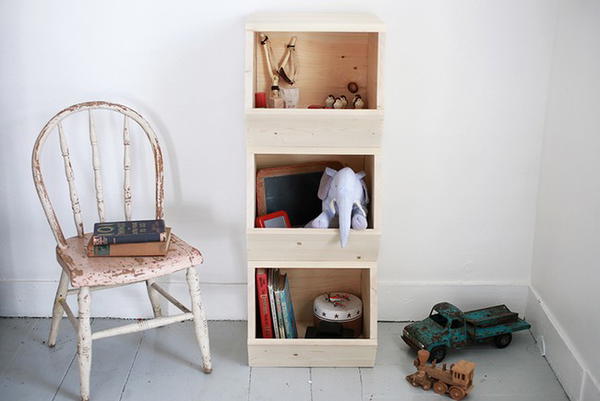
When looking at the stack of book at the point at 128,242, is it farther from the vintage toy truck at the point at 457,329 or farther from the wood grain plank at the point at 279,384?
the vintage toy truck at the point at 457,329

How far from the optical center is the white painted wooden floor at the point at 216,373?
6.93ft

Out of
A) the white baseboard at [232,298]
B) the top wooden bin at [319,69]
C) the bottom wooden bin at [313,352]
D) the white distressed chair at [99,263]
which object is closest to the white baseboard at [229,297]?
the white baseboard at [232,298]

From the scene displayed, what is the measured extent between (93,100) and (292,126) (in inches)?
29.1

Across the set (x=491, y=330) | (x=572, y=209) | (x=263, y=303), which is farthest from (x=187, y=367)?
(x=572, y=209)

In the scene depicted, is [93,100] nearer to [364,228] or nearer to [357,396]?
[364,228]

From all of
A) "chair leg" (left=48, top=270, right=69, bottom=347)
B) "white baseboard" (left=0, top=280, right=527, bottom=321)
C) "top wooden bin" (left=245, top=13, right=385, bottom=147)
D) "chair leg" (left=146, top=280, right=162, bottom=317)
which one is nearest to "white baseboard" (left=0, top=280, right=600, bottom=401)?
"white baseboard" (left=0, top=280, right=527, bottom=321)

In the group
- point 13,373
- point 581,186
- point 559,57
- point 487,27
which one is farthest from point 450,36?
point 13,373

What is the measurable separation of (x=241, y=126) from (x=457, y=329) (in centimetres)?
97

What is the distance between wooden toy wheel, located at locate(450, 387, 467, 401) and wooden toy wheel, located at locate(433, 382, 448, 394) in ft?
0.08

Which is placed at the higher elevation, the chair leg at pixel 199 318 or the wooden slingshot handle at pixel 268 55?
the wooden slingshot handle at pixel 268 55

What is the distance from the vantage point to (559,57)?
2217 millimetres

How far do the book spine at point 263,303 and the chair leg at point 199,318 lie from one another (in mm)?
186

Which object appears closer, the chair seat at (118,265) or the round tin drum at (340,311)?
the chair seat at (118,265)

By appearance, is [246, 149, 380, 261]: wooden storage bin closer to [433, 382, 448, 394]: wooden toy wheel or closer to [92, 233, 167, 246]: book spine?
[92, 233, 167, 246]: book spine
